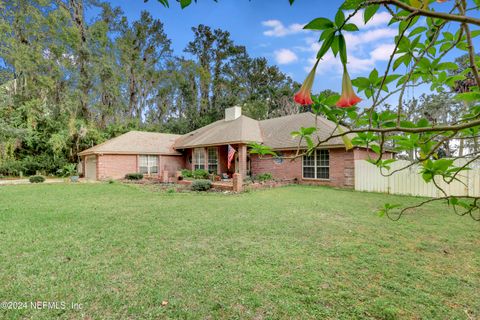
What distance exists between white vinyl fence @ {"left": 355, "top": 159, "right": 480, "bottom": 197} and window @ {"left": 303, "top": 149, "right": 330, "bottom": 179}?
5.67ft

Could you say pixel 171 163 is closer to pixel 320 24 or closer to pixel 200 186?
pixel 200 186

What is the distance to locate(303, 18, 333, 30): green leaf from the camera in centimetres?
73

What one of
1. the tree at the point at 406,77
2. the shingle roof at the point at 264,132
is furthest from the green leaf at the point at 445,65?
the shingle roof at the point at 264,132

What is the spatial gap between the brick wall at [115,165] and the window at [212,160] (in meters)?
6.11

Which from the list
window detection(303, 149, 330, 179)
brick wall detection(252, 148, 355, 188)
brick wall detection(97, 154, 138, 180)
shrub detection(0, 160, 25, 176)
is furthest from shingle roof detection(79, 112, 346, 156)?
shrub detection(0, 160, 25, 176)

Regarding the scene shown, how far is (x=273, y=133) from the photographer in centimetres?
1839

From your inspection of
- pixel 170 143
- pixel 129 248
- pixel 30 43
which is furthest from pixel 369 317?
pixel 30 43

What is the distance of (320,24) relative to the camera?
74 cm

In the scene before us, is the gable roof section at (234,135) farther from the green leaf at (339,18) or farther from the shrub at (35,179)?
the green leaf at (339,18)

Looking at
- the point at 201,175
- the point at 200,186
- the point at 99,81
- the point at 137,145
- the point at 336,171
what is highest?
the point at 99,81

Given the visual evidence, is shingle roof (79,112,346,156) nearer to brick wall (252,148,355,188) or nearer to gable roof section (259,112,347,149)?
gable roof section (259,112,347,149)

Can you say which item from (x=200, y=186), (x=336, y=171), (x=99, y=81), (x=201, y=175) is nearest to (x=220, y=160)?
(x=201, y=175)

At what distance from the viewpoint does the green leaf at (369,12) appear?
0.77 metres

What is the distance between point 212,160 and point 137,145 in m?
6.73
